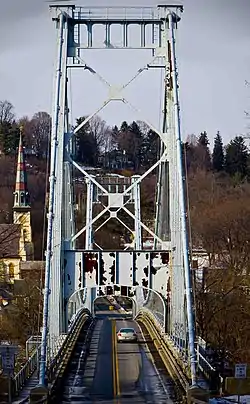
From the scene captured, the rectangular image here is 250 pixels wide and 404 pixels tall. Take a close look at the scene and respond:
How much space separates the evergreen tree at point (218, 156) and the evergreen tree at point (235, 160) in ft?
3.88

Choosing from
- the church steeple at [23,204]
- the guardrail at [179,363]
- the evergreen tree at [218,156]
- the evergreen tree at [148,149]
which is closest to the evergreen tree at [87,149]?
the evergreen tree at [148,149]

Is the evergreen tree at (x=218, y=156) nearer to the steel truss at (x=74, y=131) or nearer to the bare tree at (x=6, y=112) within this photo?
the bare tree at (x=6, y=112)

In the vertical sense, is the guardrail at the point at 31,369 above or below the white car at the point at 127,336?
below

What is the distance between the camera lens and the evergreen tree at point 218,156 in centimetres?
8525

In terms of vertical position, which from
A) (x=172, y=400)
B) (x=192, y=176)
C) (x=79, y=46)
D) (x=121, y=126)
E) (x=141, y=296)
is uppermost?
(x=121, y=126)

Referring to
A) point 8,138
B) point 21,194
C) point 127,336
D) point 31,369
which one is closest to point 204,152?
point 8,138

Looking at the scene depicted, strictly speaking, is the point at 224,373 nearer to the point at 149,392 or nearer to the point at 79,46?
the point at 149,392

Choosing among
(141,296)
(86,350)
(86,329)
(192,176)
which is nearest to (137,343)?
(86,350)

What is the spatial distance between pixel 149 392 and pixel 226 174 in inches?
2578

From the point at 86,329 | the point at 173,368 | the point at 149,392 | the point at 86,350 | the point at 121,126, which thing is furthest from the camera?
the point at 121,126

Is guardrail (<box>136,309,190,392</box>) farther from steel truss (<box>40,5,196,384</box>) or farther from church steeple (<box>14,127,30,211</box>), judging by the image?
church steeple (<box>14,127,30,211</box>)

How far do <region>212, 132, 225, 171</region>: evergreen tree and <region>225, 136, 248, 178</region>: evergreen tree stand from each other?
3.88ft

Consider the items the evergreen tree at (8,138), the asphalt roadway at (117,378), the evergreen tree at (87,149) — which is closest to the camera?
the asphalt roadway at (117,378)

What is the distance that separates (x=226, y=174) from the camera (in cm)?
8081
